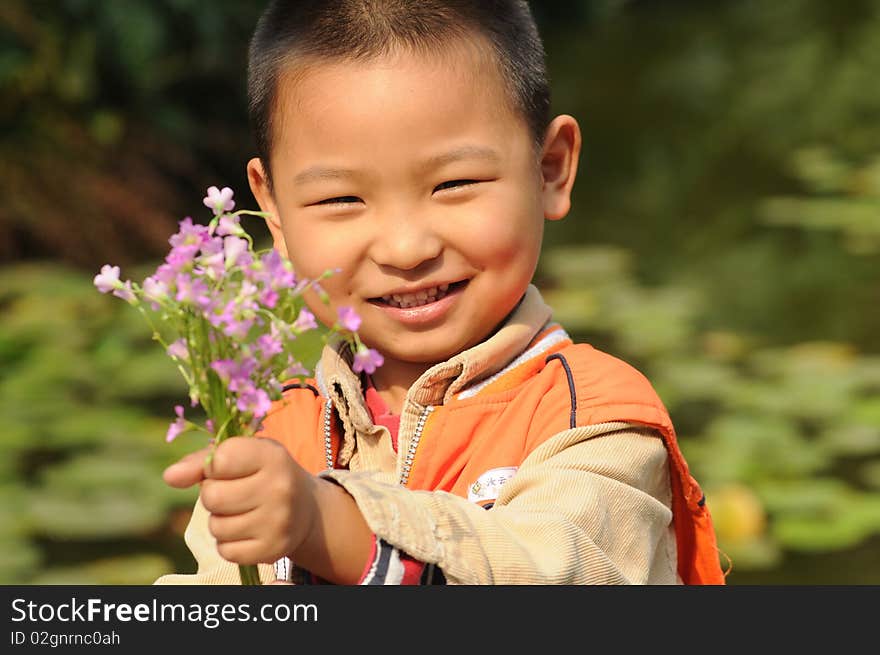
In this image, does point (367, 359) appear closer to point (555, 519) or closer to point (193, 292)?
point (193, 292)

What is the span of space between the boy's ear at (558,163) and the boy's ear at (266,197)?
13.2 inches

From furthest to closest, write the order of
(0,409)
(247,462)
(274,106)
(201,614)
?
(0,409)
(274,106)
(201,614)
(247,462)

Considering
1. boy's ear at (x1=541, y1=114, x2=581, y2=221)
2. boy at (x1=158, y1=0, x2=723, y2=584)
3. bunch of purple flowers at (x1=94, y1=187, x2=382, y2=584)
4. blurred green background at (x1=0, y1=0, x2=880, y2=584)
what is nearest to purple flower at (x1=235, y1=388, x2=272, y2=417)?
bunch of purple flowers at (x1=94, y1=187, x2=382, y2=584)

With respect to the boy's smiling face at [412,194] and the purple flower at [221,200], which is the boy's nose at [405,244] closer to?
the boy's smiling face at [412,194]

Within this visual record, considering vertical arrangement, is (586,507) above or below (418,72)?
below

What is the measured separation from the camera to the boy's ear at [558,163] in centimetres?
175

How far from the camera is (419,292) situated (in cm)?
159

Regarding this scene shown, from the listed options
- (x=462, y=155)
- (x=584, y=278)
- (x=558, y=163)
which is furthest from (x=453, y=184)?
(x=584, y=278)

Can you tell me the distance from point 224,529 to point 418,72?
0.60 metres

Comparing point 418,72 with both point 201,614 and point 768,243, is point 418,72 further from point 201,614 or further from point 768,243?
point 768,243

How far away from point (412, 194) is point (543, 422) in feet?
0.97

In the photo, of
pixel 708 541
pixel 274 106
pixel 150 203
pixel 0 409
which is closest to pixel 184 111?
pixel 150 203

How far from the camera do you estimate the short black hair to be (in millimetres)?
1584

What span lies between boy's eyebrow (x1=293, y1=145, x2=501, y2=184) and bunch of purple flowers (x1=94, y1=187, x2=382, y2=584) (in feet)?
1.33
